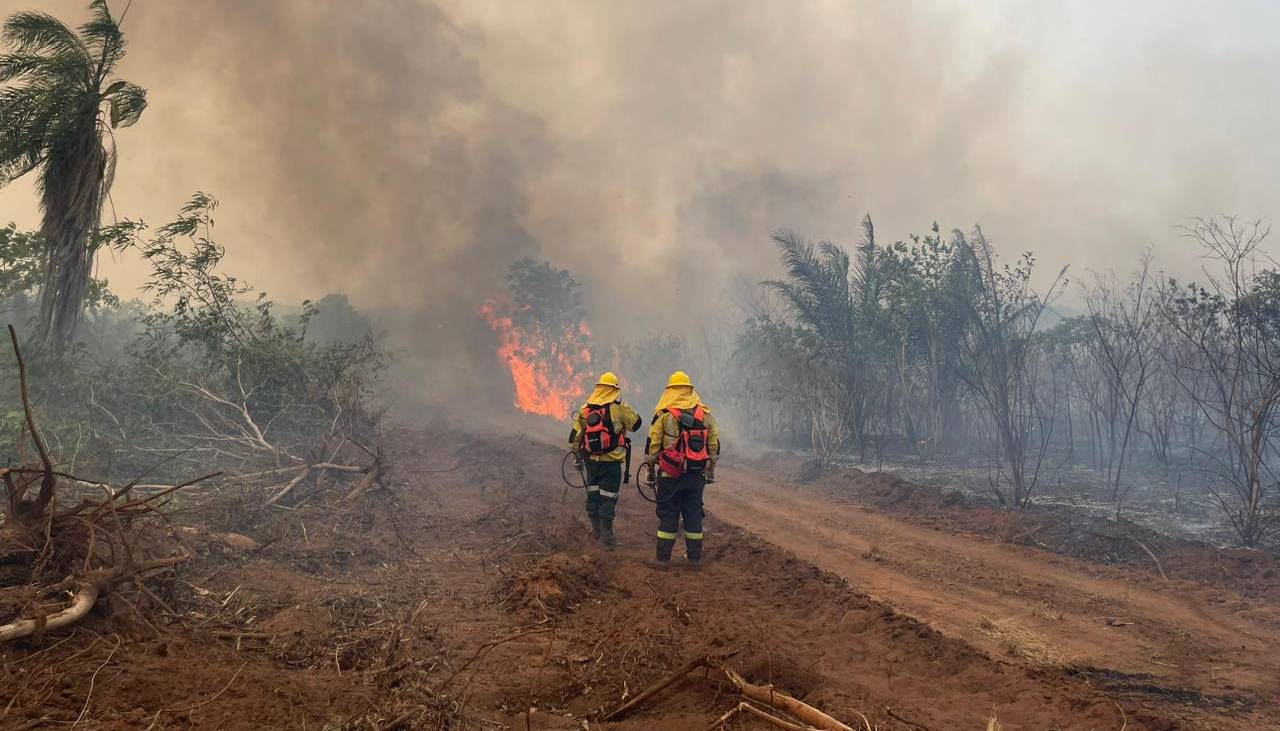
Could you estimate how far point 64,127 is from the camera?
10.2 m

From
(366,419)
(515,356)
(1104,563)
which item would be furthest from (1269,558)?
(515,356)

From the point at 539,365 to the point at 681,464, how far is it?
26441 mm

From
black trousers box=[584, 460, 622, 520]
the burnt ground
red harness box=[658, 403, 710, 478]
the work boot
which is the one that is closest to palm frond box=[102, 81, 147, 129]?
the burnt ground

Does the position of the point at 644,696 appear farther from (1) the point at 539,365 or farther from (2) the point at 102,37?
(1) the point at 539,365

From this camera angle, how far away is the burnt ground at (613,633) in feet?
10.9

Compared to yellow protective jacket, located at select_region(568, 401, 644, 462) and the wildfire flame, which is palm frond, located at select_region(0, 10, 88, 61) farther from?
the wildfire flame

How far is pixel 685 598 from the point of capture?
19.3 feet

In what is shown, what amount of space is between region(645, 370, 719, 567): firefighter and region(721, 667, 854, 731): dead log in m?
3.64

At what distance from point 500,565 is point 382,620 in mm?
2195

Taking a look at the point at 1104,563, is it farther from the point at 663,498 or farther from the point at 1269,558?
the point at 663,498

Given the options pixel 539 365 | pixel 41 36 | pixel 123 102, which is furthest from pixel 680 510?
pixel 539 365

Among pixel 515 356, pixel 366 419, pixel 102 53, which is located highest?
pixel 102 53

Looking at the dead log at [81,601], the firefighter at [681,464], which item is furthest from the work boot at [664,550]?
the dead log at [81,601]

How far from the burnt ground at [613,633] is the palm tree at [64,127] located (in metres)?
6.27
